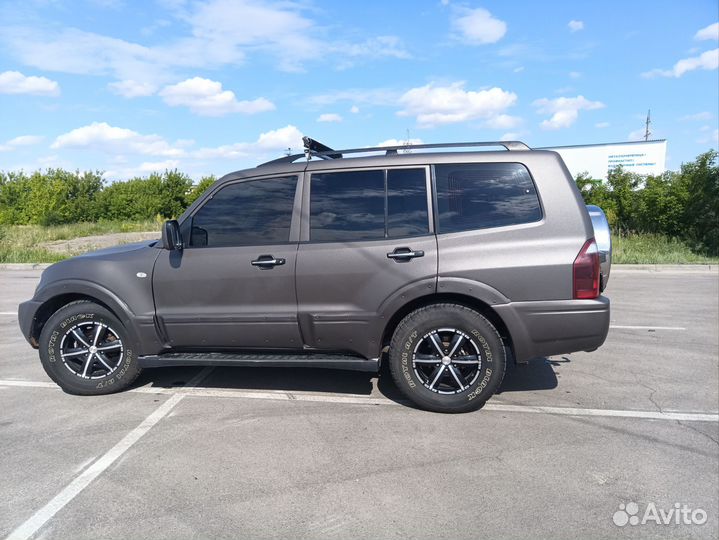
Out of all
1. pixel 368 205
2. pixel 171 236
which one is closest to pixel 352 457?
pixel 368 205

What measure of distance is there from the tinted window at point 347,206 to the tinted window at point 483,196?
0.48 m

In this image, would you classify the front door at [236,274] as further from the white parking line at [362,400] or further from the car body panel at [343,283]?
Answer: the white parking line at [362,400]

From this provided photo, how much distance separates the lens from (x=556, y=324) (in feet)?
12.6

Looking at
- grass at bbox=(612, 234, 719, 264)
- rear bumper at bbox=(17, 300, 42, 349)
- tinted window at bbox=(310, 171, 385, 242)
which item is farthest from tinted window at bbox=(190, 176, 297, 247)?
grass at bbox=(612, 234, 719, 264)

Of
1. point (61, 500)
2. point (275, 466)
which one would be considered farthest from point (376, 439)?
point (61, 500)

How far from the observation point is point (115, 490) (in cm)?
299

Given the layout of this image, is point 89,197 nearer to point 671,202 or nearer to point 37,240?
point 37,240

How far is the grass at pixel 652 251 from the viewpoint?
15.0 m

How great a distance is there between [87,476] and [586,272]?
11.6 ft

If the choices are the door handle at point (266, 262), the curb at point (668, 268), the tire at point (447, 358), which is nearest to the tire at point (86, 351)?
the door handle at point (266, 262)

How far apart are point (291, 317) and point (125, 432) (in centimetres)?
143

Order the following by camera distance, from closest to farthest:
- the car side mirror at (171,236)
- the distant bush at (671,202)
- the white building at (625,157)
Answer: the car side mirror at (171,236)
the distant bush at (671,202)
the white building at (625,157)

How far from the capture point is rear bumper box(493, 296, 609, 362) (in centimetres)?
379

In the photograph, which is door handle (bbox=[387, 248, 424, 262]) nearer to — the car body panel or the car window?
the car body panel
